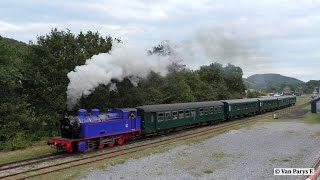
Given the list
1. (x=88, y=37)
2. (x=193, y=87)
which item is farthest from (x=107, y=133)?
(x=193, y=87)

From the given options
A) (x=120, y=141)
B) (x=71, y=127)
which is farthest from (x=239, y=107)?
(x=71, y=127)

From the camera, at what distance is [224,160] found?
16.7 m

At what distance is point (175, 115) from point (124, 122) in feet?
22.4

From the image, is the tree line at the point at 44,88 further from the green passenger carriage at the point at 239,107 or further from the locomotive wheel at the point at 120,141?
the green passenger carriage at the point at 239,107

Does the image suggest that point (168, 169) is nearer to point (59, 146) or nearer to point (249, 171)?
point (249, 171)

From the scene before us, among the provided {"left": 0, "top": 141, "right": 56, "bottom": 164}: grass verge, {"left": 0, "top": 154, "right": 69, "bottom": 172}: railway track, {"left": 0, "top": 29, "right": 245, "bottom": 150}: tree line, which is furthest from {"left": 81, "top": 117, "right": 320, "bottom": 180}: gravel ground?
{"left": 0, "top": 29, "right": 245, "bottom": 150}: tree line

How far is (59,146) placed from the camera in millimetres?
19703

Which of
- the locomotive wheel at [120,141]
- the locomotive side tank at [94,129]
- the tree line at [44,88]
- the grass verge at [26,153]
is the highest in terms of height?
the tree line at [44,88]

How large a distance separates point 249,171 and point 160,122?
12.4 meters

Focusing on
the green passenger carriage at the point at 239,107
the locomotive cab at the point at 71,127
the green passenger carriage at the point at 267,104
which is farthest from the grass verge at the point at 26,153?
the green passenger carriage at the point at 267,104

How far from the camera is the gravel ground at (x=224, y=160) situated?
552 inches

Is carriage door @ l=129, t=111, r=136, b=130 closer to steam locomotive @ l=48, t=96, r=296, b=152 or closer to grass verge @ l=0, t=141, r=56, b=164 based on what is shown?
steam locomotive @ l=48, t=96, r=296, b=152

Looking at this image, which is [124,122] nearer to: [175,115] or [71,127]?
[71,127]

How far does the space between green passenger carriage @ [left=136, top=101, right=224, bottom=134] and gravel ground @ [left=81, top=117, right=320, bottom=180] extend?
166 inches
